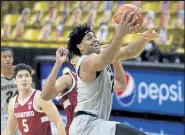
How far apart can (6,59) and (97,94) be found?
364 centimetres

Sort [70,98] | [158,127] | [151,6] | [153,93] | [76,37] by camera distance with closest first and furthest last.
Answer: [76,37] → [70,98] → [158,127] → [153,93] → [151,6]

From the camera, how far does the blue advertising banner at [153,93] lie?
9.34 meters

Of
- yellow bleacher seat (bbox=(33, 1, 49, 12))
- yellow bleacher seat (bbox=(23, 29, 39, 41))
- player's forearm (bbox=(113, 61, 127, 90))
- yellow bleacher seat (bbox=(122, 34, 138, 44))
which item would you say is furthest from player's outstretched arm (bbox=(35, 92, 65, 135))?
A: yellow bleacher seat (bbox=(33, 1, 49, 12))

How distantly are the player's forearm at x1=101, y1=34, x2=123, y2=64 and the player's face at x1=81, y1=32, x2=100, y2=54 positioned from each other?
1.48ft

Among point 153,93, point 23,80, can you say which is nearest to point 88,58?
point 23,80

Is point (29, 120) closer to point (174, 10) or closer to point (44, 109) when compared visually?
point (44, 109)

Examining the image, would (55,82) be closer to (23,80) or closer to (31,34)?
(23,80)

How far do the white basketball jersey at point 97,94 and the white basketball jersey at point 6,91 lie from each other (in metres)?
3.47

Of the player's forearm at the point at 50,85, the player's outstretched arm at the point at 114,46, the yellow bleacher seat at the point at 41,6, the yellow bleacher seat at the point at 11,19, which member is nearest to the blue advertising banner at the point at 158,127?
the player's forearm at the point at 50,85

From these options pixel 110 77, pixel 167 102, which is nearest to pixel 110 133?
pixel 110 77

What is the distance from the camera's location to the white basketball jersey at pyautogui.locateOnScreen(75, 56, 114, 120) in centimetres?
466

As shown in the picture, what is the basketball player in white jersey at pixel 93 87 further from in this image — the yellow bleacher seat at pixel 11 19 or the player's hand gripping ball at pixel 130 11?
the yellow bleacher seat at pixel 11 19

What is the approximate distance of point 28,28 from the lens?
17078 mm

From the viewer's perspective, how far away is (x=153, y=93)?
9602mm
